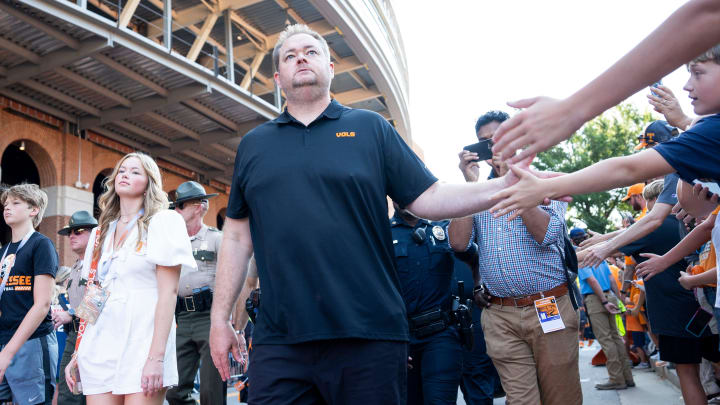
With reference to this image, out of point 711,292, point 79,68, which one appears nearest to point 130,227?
point 711,292

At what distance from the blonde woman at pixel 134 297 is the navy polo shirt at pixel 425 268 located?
199 centimetres

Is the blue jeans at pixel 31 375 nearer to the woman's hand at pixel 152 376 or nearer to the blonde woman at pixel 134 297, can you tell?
the blonde woman at pixel 134 297

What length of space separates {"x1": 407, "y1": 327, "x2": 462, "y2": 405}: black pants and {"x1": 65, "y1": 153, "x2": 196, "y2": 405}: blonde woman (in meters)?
2.04

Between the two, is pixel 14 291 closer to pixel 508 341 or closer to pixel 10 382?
pixel 10 382

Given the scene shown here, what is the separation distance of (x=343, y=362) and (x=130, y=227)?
2096 mm

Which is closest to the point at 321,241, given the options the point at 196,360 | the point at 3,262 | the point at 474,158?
the point at 474,158

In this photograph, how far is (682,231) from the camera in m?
4.73

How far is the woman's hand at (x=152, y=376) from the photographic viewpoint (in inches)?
136

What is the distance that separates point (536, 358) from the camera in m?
4.01

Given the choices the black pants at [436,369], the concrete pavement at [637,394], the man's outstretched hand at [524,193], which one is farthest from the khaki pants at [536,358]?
the concrete pavement at [637,394]

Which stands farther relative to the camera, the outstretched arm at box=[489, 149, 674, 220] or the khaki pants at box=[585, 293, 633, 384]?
the khaki pants at box=[585, 293, 633, 384]

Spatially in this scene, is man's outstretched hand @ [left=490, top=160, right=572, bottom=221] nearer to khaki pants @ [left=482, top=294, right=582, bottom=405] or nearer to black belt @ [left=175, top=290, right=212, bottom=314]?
khaki pants @ [left=482, top=294, right=582, bottom=405]

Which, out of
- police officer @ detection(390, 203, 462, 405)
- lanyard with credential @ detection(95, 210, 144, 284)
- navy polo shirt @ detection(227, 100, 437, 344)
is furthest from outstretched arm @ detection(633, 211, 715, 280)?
lanyard with credential @ detection(95, 210, 144, 284)

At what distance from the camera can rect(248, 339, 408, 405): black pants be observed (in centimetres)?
247
